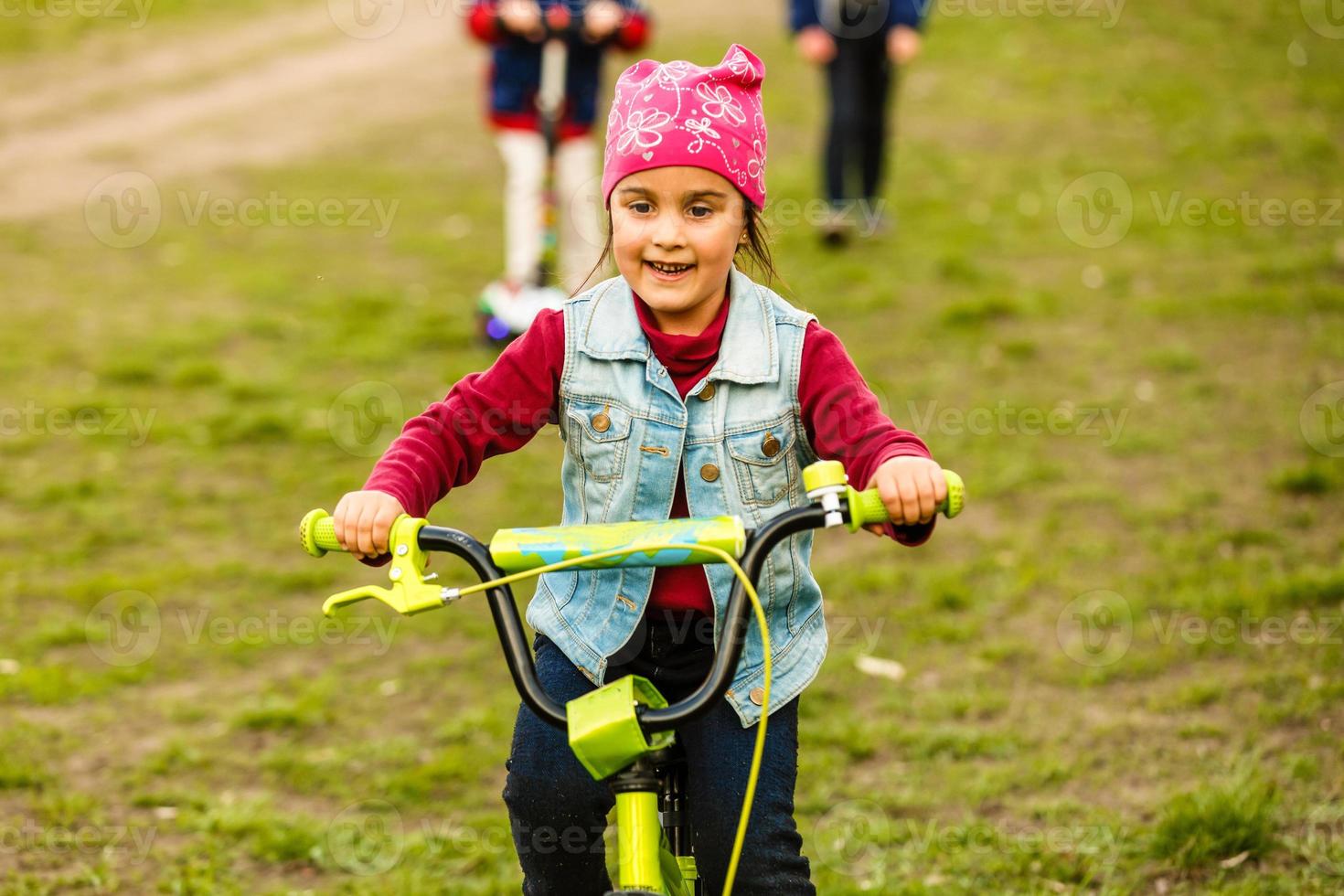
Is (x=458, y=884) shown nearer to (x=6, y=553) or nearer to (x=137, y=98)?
(x=6, y=553)

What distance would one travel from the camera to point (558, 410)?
8.84 feet

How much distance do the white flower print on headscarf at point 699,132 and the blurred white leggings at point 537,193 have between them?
4742 mm

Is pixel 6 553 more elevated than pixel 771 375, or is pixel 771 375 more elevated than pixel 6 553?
pixel 771 375

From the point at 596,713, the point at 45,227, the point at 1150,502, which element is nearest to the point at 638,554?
the point at 596,713

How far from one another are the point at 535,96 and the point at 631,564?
18.3 ft

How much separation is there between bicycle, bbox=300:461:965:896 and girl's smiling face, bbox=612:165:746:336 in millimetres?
514

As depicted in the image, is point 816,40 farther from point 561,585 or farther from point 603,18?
point 561,585

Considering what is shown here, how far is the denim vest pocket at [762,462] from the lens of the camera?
102 inches

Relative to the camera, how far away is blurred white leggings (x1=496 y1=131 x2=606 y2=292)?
24.3ft

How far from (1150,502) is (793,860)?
12.8ft

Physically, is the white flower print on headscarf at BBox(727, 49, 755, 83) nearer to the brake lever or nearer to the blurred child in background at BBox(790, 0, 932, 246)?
the brake lever

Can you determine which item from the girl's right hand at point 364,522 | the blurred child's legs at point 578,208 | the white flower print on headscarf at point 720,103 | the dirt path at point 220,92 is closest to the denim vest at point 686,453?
the white flower print on headscarf at point 720,103

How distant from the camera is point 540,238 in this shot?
24.6 feet

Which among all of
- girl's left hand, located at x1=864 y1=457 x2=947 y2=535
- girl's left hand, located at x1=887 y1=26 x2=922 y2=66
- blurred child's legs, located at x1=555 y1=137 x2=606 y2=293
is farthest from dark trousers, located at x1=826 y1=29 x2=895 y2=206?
girl's left hand, located at x1=864 y1=457 x2=947 y2=535
